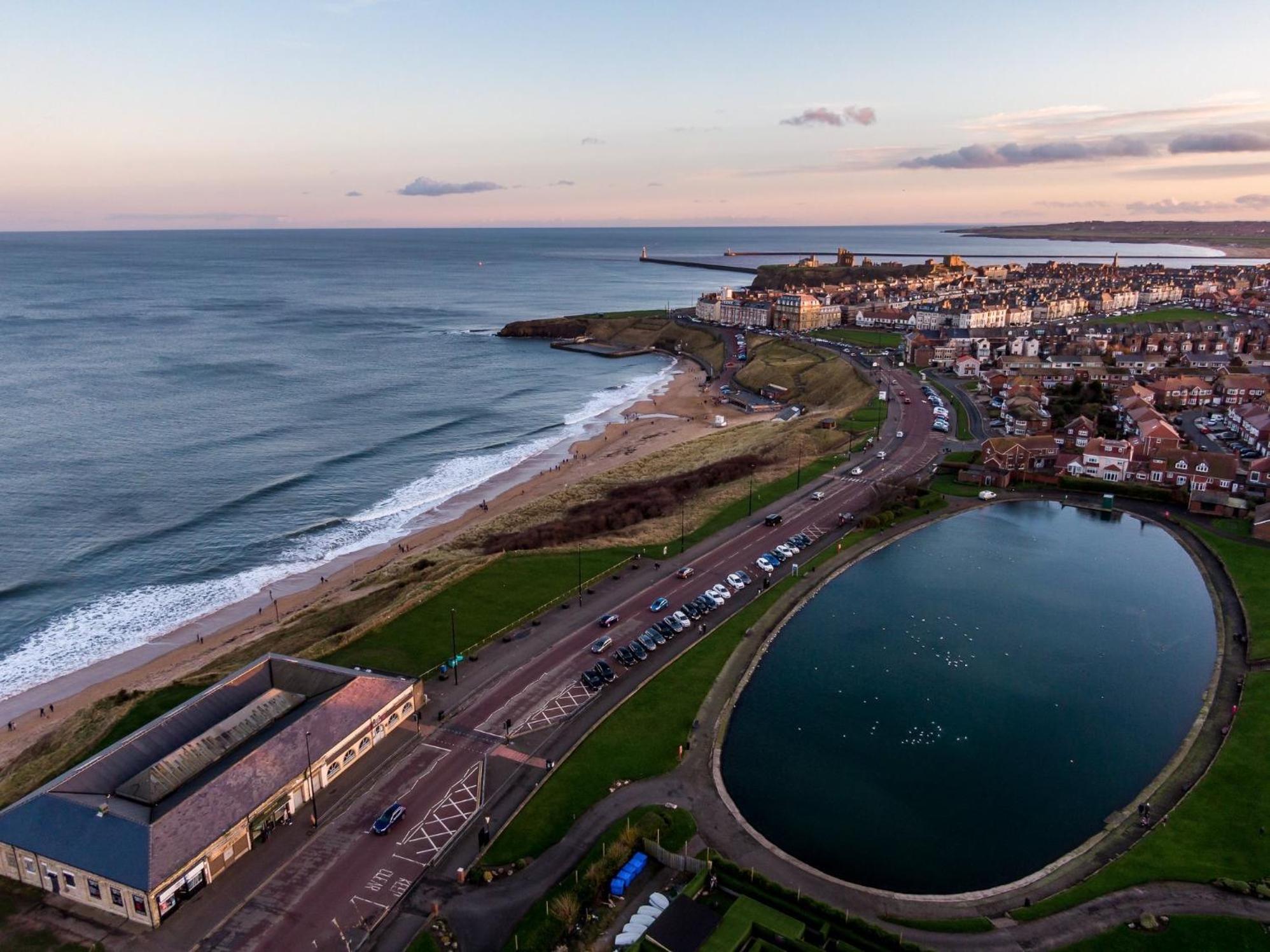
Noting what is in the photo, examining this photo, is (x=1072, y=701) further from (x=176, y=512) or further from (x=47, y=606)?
(x=176, y=512)

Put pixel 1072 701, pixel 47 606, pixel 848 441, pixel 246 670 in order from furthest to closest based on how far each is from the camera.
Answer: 1. pixel 848 441
2. pixel 47 606
3. pixel 1072 701
4. pixel 246 670

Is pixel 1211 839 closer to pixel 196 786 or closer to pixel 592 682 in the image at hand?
pixel 592 682

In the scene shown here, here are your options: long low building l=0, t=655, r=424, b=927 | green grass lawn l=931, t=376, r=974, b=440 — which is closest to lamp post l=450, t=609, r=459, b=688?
long low building l=0, t=655, r=424, b=927

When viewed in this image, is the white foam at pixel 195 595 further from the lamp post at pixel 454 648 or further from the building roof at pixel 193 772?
the building roof at pixel 193 772

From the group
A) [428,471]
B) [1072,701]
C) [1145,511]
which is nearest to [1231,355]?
[1145,511]

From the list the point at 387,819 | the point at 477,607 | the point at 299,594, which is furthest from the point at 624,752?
the point at 299,594

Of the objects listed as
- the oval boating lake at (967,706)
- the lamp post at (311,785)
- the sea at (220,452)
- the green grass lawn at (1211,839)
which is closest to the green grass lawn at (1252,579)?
the oval boating lake at (967,706)

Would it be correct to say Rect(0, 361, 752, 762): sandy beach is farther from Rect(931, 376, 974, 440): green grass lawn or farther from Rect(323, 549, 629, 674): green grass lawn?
Rect(931, 376, 974, 440): green grass lawn
